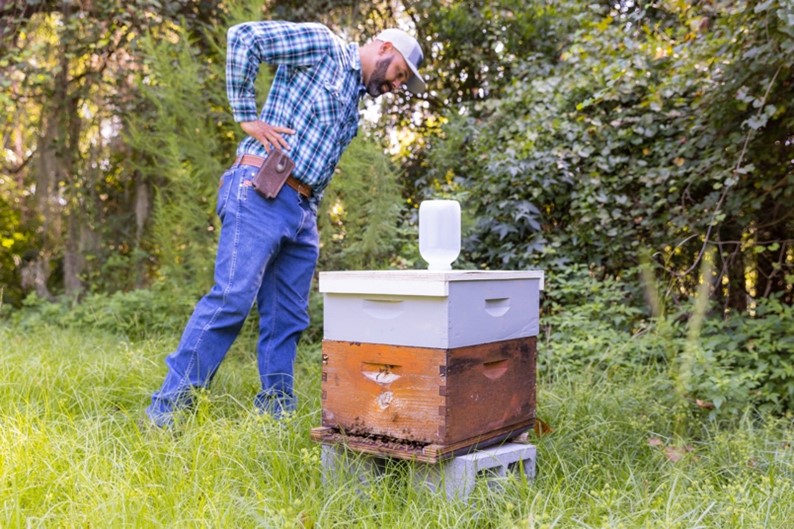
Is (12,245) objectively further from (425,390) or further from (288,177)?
(425,390)

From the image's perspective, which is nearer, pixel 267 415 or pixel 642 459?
pixel 267 415

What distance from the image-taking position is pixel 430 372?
199cm

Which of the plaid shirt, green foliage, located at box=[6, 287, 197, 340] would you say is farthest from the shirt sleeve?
green foliage, located at box=[6, 287, 197, 340]

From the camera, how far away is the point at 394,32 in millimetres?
2732

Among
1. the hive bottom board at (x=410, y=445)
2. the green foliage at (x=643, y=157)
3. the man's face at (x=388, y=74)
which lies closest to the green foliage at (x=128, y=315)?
the green foliage at (x=643, y=157)

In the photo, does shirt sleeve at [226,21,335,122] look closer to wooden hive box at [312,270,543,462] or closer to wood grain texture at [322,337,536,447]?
wooden hive box at [312,270,543,462]

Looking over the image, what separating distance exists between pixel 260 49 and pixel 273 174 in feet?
1.41

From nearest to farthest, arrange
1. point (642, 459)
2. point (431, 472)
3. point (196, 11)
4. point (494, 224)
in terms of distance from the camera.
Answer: point (431, 472)
point (642, 459)
point (494, 224)
point (196, 11)

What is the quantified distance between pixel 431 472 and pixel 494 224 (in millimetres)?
2782

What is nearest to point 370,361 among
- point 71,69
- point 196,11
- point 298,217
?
point 298,217

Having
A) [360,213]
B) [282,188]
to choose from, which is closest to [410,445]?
[282,188]

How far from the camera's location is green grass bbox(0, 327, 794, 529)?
1.82 meters

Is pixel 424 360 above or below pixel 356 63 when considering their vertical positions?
below

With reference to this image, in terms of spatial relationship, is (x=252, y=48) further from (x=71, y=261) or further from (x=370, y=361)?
(x=71, y=261)
